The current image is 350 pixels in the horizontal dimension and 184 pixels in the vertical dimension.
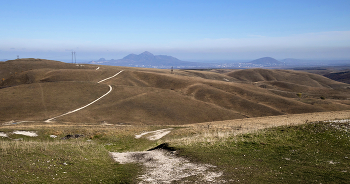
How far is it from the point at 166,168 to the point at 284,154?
8202 millimetres

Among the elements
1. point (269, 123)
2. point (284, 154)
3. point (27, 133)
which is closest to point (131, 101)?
point (27, 133)

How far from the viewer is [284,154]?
16.9m

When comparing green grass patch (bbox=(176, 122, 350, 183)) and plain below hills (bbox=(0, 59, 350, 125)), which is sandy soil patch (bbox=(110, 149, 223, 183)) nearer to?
green grass patch (bbox=(176, 122, 350, 183))

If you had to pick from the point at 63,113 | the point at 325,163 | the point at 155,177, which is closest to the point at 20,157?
the point at 155,177

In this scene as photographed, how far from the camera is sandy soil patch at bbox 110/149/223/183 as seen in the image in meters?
12.6

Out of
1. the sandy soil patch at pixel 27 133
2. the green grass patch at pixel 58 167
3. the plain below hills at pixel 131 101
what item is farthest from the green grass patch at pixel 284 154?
the plain below hills at pixel 131 101

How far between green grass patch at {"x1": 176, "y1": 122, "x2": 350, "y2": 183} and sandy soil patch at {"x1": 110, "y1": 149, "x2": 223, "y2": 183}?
2.67ft

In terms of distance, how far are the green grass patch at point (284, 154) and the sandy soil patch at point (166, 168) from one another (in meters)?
0.81

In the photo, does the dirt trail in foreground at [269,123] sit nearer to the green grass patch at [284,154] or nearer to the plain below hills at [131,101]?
the green grass patch at [284,154]

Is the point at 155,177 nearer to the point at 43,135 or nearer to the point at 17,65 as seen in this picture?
the point at 43,135

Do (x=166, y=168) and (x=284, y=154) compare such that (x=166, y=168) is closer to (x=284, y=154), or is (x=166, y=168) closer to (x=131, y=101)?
(x=284, y=154)

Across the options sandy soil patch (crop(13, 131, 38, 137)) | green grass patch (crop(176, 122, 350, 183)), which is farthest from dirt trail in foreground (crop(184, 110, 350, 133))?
sandy soil patch (crop(13, 131, 38, 137))

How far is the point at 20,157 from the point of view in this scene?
13.6 m

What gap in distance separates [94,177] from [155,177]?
2990 mm
